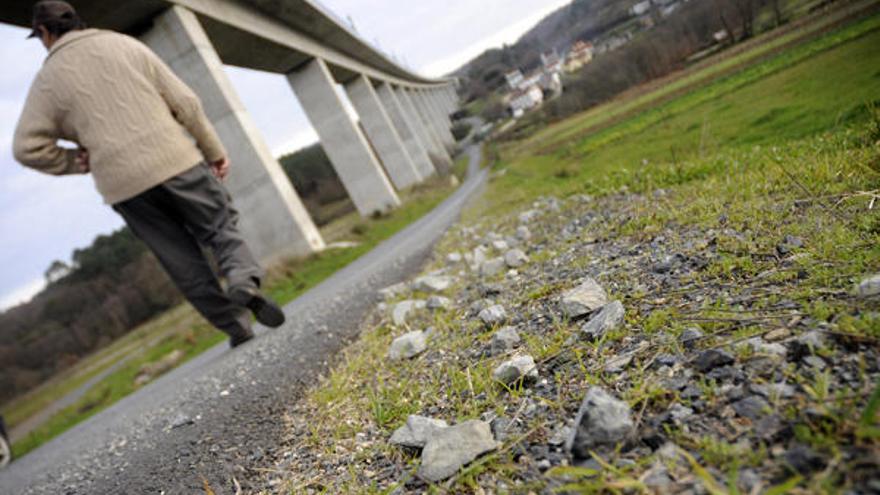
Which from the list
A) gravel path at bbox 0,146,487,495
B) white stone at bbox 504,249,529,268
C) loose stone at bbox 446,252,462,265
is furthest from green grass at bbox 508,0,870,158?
gravel path at bbox 0,146,487,495

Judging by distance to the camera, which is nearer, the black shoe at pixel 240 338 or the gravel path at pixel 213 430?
the gravel path at pixel 213 430

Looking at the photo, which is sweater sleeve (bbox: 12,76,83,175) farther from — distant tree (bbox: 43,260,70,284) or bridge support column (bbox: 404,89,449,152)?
distant tree (bbox: 43,260,70,284)

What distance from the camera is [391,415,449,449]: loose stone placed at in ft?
4.56

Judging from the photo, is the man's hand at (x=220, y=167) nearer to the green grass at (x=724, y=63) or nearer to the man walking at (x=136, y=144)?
the man walking at (x=136, y=144)

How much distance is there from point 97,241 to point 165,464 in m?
72.0

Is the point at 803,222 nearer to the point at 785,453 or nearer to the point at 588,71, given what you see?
the point at 785,453

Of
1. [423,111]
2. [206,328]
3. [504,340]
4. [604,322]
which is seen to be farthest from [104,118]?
[423,111]

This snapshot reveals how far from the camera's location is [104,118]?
3.28m

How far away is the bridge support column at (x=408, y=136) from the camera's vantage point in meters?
34.0

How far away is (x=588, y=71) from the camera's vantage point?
29172mm

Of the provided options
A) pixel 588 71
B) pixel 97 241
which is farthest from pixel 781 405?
pixel 97 241

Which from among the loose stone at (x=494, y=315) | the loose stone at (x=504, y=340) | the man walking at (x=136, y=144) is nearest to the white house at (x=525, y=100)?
the man walking at (x=136, y=144)

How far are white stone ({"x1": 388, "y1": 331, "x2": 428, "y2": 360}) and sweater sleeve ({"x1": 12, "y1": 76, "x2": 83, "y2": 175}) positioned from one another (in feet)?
10.7

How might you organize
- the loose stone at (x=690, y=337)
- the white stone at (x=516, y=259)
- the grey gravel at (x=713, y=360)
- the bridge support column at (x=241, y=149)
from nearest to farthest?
the grey gravel at (x=713, y=360), the loose stone at (x=690, y=337), the white stone at (x=516, y=259), the bridge support column at (x=241, y=149)
